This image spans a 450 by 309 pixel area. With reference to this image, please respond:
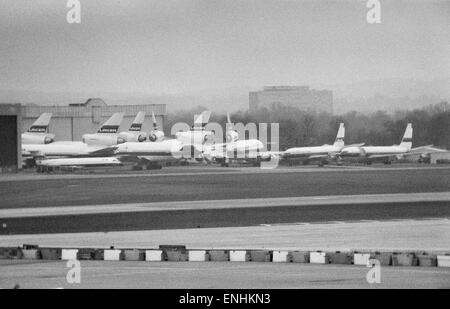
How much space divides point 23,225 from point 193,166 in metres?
2.94

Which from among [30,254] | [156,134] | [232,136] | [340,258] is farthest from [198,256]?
[30,254]

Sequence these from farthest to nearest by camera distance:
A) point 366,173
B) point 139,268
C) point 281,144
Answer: point 366,173 → point 281,144 → point 139,268

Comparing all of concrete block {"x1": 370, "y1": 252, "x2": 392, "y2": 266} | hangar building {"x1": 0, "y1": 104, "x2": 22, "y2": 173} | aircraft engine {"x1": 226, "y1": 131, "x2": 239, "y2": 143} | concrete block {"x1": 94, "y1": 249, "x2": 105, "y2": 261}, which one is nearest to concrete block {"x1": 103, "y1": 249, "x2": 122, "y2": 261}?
concrete block {"x1": 94, "y1": 249, "x2": 105, "y2": 261}

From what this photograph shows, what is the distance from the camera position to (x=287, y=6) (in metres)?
13.3

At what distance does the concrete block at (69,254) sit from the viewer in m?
13.8

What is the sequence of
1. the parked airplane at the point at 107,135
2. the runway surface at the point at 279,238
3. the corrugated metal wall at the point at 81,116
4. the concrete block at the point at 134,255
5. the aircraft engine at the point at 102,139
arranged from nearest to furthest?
the concrete block at the point at 134,255 < the runway surface at the point at 279,238 < the corrugated metal wall at the point at 81,116 < the parked airplane at the point at 107,135 < the aircraft engine at the point at 102,139

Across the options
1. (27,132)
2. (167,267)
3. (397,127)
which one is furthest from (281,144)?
(27,132)

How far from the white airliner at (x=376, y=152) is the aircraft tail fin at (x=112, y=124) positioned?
378 cm

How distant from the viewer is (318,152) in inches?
614

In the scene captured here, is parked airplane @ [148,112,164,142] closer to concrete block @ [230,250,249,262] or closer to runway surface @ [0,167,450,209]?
runway surface @ [0,167,450,209]

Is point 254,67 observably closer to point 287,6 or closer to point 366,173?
point 287,6

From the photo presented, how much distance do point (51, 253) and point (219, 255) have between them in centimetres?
258

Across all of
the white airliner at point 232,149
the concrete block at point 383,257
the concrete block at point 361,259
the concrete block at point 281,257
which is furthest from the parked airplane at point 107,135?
the concrete block at point 383,257

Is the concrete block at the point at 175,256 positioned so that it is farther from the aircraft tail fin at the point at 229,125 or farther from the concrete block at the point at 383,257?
the concrete block at the point at 383,257
